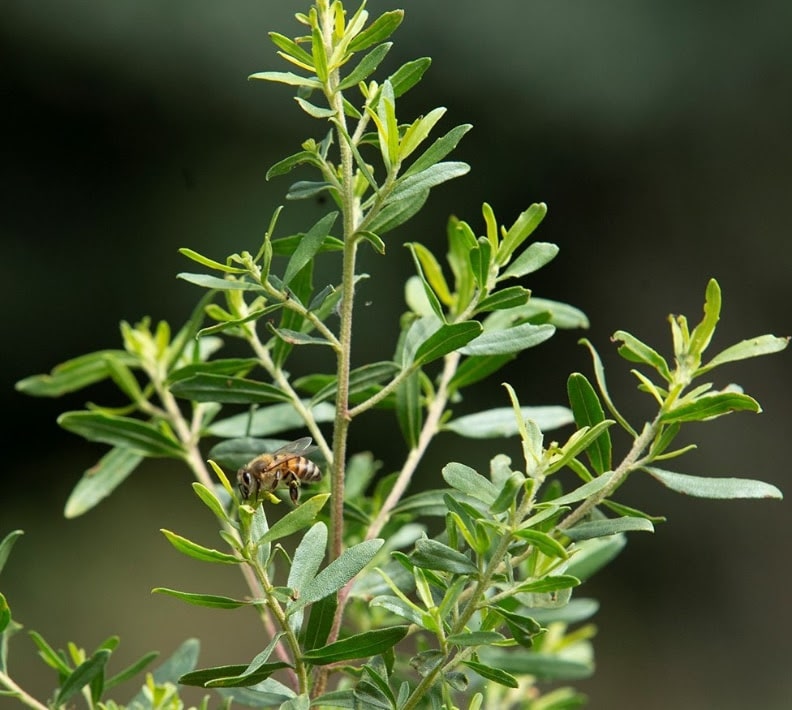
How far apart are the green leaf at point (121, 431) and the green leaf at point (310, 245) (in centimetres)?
25

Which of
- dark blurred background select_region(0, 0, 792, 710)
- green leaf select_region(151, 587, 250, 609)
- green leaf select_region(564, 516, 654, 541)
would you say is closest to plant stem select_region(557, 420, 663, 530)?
green leaf select_region(564, 516, 654, 541)

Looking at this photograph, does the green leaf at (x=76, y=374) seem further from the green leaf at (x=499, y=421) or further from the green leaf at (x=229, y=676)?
the green leaf at (x=229, y=676)

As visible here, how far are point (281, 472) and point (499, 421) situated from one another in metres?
0.28

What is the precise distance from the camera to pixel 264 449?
2.76 ft

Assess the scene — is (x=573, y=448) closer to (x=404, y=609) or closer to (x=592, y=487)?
(x=592, y=487)

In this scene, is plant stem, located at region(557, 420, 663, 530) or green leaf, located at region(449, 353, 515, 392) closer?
plant stem, located at region(557, 420, 663, 530)

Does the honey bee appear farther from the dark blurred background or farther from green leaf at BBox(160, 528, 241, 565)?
the dark blurred background

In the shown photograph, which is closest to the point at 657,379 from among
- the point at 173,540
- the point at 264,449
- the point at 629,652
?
the point at 629,652

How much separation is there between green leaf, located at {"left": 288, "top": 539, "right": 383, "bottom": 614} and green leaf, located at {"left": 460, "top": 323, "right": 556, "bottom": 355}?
18 centimetres

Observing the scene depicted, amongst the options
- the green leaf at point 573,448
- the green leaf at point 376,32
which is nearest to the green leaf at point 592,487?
the green leaf at point 573,448

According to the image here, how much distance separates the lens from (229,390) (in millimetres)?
787

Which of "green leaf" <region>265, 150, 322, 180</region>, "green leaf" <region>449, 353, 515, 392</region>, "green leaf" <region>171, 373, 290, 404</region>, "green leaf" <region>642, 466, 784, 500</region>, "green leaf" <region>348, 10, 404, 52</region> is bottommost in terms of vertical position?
"green leaf" <region>642, 466, 784, 500</region>

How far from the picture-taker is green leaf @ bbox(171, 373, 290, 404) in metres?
0.78

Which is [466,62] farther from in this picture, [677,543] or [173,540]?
[173,540]
